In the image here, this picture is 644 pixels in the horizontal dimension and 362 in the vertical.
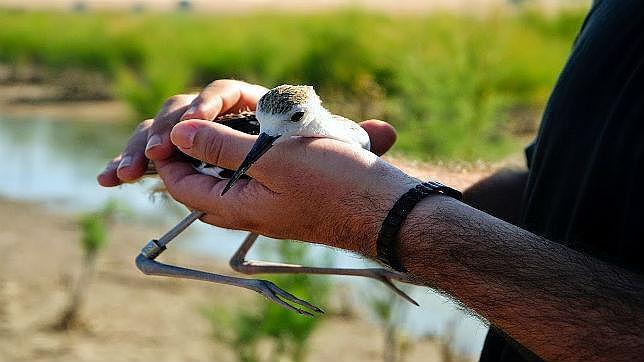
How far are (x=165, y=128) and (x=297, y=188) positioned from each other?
59 cm

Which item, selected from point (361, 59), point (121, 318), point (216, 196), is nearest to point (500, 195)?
point (216, 196)

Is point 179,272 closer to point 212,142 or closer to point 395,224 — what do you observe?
point 212,142

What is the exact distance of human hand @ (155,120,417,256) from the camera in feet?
6.46

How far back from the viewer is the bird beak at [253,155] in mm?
2127

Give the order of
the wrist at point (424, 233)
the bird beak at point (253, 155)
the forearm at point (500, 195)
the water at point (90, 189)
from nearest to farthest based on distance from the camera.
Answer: the wrist at point (424, 233) < the bird beak at point (253, 155) < the forearm at point (500, 195) < the water at point (90, 189)

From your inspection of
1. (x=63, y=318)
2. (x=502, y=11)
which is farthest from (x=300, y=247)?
(x=502, y=11)

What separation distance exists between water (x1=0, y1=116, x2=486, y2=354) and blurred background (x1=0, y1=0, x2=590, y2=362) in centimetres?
3

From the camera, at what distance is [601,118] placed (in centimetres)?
212

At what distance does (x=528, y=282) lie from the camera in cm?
177

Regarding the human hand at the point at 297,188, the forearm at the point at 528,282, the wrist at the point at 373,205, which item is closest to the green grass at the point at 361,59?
the human hand at the point at 297,188

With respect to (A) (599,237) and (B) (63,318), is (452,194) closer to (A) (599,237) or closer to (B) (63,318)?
(A) (599,237)

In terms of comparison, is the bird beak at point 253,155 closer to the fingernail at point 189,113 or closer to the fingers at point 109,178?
the fingernail at point 189,113

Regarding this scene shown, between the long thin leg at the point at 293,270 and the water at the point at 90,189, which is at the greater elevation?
the water at the point at 90,189

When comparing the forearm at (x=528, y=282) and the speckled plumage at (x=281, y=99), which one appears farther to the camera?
the speckled plumage at (x=281, y=99)
